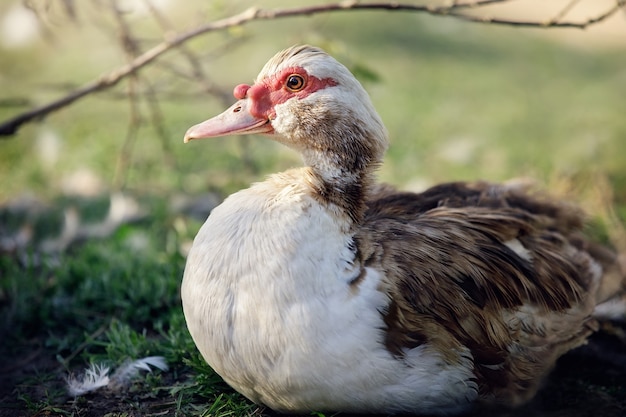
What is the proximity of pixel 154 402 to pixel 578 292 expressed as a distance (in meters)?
2.05

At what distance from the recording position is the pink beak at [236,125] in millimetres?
3301

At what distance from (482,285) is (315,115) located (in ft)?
3.30

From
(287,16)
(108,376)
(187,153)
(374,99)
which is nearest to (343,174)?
(287,16)

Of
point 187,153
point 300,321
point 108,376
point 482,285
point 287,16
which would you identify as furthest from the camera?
point 187,153

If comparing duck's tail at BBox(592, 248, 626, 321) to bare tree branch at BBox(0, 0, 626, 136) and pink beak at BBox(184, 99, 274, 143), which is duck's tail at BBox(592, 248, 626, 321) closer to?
bare tree branch at BBox(0, 0, 626, 136)

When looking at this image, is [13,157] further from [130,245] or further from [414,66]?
[414,66]

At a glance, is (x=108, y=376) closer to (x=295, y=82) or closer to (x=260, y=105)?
(x=260, y=105)

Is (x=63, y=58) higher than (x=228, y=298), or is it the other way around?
(x=63, y=58)

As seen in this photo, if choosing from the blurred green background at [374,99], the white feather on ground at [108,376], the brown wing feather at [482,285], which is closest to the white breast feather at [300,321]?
the brown wing feather at [482,285]

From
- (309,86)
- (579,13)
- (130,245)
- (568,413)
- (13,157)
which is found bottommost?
(568,413)

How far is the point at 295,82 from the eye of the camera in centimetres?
325

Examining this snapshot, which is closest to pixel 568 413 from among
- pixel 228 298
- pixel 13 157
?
pixel 228 298

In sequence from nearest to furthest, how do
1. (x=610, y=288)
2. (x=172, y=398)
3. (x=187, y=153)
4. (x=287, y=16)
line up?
(x=172, y=398) → (x=610, y=288) → (x=287, y=16) → (x=187, y=153)

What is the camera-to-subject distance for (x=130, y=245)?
5.07 m
